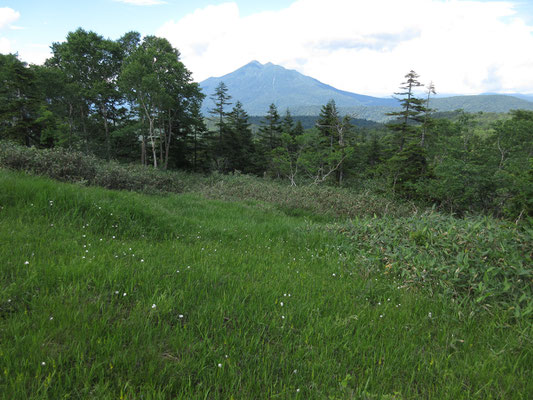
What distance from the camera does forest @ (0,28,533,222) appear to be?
75.9 ft

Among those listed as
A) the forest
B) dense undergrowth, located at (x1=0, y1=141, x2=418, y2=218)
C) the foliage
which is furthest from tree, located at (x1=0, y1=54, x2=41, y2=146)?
the foliage

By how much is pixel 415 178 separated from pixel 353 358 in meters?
28.2

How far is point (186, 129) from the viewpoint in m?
39.2

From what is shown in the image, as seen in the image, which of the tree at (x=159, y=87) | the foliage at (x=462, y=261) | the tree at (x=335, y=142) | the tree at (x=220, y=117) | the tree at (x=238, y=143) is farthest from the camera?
the tree at (x=238, y=143)

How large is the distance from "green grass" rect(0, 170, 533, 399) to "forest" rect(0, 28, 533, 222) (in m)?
18.6

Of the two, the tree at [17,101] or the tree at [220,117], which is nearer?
the tree at [17,101]

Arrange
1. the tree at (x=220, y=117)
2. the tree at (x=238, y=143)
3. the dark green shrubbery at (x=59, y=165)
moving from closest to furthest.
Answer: the dark green shrubbery at (x=59, y=165) → the tree at (x=220, y=117) → the tree at (x=238, y=143)

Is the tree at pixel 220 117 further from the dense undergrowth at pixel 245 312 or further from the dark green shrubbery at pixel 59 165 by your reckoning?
the dense undergrowth at pixel 245 312

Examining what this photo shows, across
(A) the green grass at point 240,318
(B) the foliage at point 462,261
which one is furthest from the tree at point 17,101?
(B) the foliage at point 462,261

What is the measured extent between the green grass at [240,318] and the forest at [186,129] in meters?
18.6

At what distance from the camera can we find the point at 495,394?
6.91 feet

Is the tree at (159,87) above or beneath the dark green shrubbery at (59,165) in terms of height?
above

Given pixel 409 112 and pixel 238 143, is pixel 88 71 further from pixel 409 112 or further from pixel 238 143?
pixel 409 112

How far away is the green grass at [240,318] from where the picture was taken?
1942mm
